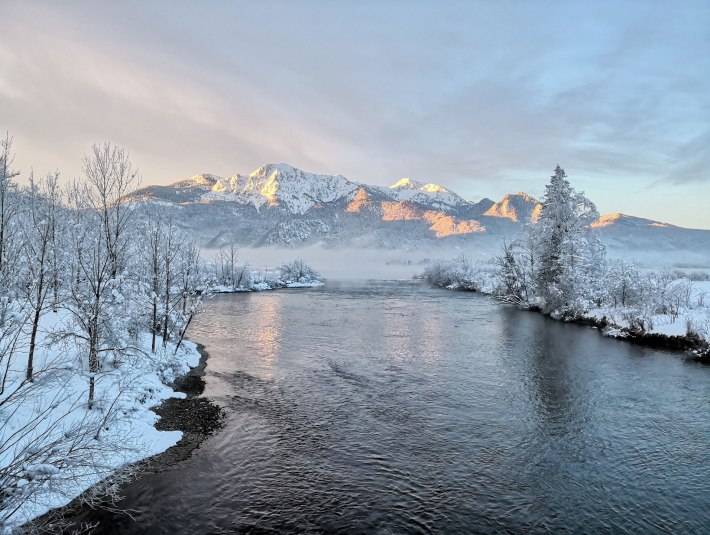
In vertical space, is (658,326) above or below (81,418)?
above

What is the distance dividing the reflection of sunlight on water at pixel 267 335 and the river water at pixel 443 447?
512 millimetres

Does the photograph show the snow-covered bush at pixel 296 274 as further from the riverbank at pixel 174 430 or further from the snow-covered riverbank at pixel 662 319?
the riverbank at pixel 174 430

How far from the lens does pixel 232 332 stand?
46094mm

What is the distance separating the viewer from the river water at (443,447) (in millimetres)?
13266

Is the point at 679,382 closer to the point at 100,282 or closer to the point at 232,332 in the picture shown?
the point at 100,282

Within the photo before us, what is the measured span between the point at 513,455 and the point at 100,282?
63.0 feet

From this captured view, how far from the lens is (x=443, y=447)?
17.9m

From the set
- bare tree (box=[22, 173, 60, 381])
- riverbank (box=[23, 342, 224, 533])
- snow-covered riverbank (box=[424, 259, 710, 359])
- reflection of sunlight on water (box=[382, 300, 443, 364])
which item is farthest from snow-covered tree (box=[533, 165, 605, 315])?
bare tree (box=[22, 173, 60, 381])

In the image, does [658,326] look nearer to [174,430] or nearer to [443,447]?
[443,447]

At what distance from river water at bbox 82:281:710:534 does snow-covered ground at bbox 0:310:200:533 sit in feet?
6.22

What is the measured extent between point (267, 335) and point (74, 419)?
1087 inches

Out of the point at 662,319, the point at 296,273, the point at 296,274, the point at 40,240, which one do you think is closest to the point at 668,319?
the point at 662,319

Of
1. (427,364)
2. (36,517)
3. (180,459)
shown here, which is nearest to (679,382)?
(427,364)

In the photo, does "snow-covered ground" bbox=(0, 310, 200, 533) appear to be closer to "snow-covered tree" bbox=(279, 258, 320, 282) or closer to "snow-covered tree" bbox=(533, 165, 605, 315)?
"snow-covered tree" bbox=(533, 165, 605, 315)
